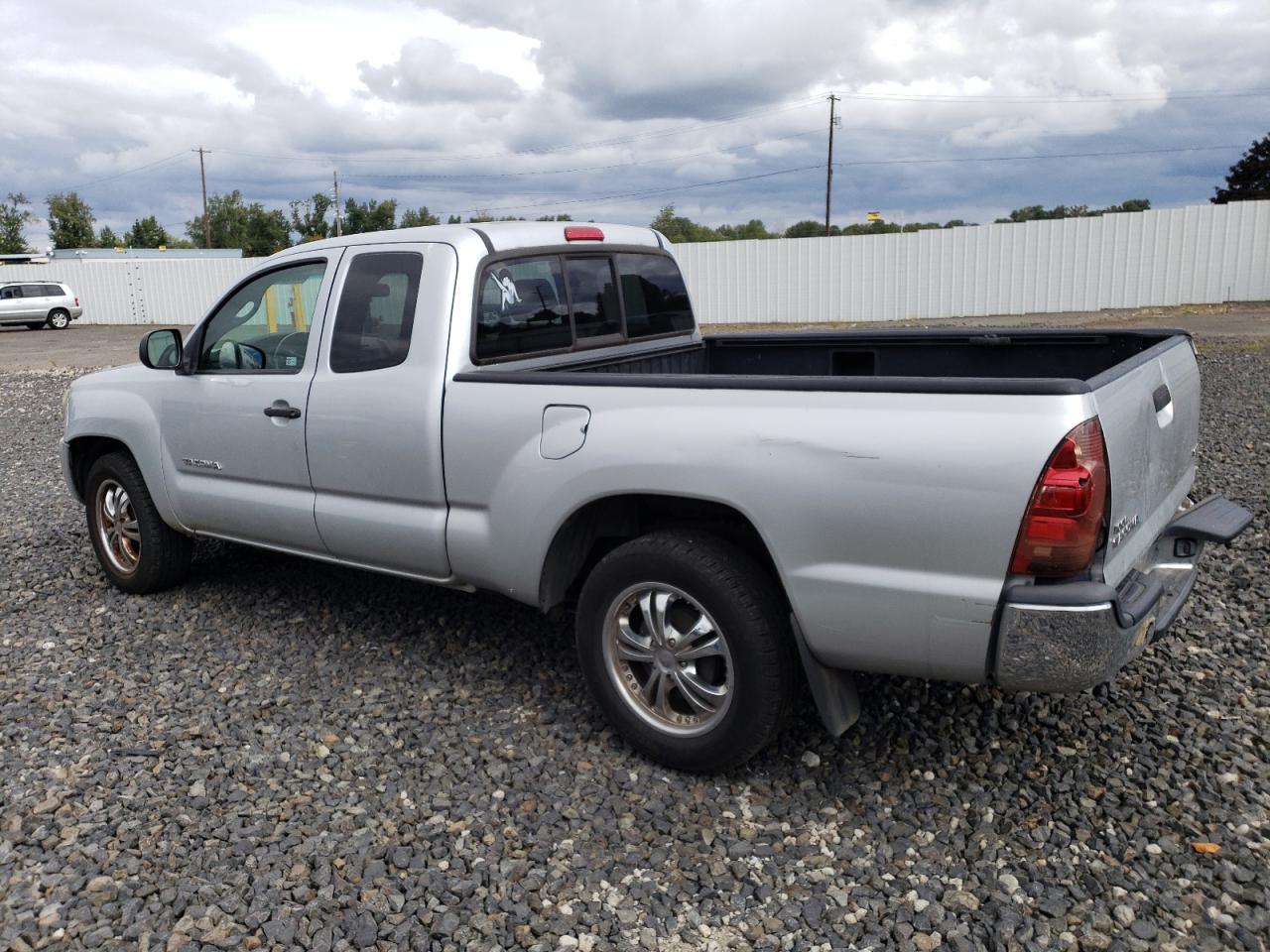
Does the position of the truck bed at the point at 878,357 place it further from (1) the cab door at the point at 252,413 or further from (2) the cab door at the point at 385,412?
(1) the cab door at the point at 252,413

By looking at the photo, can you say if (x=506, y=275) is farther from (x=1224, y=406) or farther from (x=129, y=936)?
(x=1224, y=406)

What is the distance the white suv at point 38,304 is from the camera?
1351 inches

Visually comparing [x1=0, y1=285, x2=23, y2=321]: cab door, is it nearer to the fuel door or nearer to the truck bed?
the truck bed

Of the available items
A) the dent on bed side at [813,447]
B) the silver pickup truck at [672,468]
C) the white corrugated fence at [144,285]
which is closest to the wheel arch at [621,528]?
the silver pickup truck at [672,468]

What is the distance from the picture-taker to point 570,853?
3.17 m

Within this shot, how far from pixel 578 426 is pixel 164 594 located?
10.7ft

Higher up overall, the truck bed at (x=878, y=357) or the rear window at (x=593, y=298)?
the rear window at (x=593, y=298)

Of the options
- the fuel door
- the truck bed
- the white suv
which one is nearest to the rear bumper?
the truck bed

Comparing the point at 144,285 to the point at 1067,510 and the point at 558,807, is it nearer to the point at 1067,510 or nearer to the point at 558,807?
the point at 558,807

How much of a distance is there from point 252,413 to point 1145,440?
354 cm

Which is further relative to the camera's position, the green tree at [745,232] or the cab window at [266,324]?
the green tree at [745,232]

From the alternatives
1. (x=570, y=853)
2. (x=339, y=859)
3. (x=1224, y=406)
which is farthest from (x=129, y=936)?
(x=1224, y=406)

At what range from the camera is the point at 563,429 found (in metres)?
3.58

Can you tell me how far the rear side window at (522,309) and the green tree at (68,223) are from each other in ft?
288
